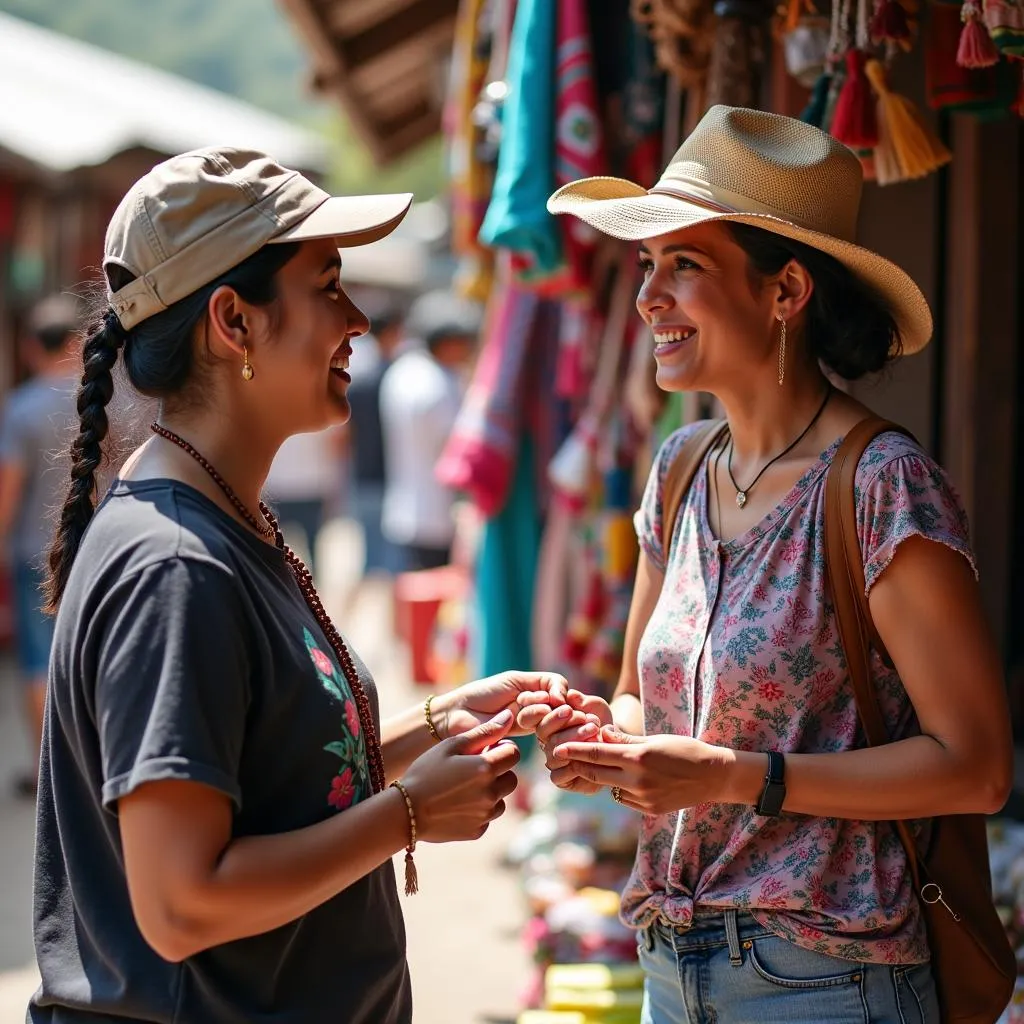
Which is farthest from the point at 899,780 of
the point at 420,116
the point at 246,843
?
the point at 420,116

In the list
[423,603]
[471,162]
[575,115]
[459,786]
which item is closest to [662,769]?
[459,786]

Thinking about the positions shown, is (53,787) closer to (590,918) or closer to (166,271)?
(166,271)

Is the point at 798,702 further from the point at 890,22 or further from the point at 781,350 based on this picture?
the point at 890,22

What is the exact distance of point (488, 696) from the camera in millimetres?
2117

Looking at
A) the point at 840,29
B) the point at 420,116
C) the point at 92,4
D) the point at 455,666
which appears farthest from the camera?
the point at 92,4

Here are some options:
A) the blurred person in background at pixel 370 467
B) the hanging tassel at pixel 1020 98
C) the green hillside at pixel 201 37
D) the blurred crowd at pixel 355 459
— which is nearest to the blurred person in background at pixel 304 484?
the blurred crowd at pixel 355 459

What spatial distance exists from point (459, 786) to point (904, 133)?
1.51m

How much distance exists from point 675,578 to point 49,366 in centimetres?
477

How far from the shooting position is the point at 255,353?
1762mm

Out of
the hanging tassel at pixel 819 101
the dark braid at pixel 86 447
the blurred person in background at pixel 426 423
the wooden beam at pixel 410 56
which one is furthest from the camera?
the blurred person in background at pixel 426 423

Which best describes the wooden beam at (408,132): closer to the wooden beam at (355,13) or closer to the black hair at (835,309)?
the wooden beam at (355,13)

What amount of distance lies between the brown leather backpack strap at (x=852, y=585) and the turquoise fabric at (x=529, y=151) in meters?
1.85

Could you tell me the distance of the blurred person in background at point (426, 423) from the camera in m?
7.70

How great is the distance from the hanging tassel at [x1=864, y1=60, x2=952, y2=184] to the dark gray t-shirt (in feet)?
4.73
